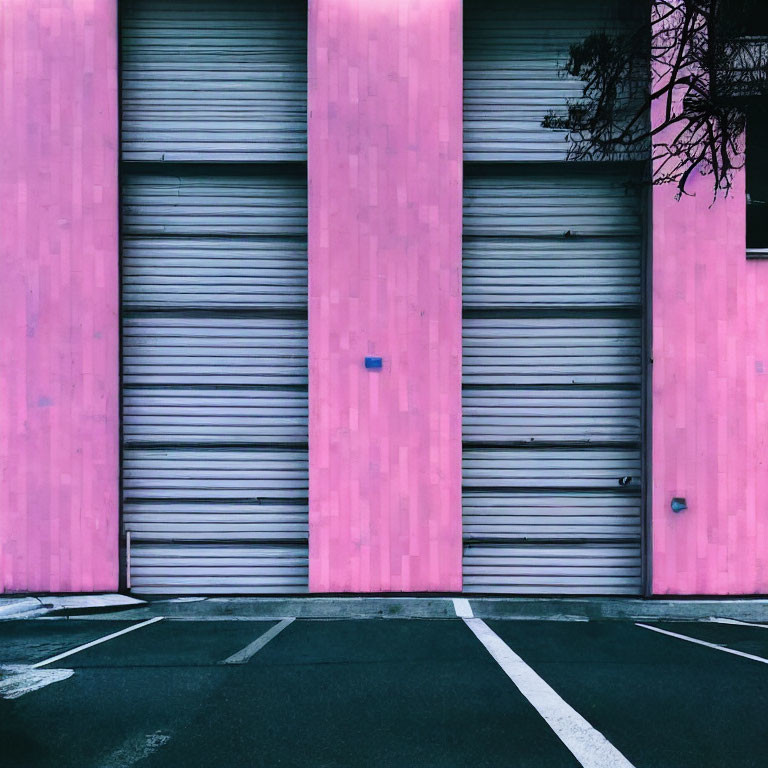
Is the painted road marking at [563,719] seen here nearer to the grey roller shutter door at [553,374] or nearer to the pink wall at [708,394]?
the grey roller shutter door at [553,374]

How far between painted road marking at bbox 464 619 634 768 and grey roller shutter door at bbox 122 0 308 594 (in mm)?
4568

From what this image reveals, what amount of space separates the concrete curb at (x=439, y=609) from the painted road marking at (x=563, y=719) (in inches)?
103

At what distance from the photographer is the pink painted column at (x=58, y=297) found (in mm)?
8867

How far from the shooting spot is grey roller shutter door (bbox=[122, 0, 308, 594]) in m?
9.18

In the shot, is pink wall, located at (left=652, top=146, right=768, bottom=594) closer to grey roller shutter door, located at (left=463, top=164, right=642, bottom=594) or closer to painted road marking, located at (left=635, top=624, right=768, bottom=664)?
grey roller shutter door, located at (left=463, top=164, right=642, bottom=594)

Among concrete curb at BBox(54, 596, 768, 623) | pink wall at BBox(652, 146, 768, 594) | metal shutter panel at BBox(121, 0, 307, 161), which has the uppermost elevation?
metal shutter panel at BBox(121, 0, 307, 161)

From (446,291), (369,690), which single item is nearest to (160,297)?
(446,291)

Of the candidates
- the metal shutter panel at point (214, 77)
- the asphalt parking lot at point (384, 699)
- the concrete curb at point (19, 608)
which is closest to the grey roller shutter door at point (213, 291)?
the metal shutter panel at point (214, 77)

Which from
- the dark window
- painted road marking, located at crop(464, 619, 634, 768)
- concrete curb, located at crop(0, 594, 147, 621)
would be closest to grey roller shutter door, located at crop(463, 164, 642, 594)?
the dark window

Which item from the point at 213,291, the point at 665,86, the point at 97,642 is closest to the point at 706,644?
the point at 665,86

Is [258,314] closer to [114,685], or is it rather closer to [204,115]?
[204,115]

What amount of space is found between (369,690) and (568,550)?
5375 millimetres

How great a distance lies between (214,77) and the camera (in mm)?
9273

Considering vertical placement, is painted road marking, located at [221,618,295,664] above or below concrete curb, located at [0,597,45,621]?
above
